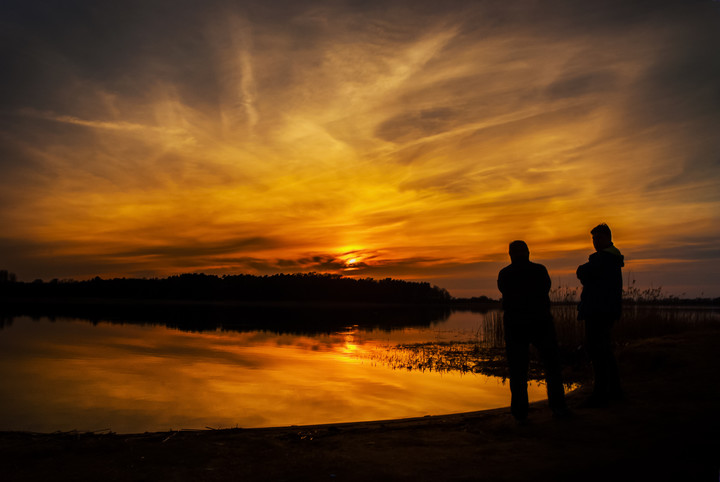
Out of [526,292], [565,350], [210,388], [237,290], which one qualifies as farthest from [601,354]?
[237,290]

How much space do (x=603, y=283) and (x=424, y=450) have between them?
3960mm

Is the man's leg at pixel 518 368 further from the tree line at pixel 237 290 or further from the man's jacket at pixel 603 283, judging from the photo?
the tree line at pixel 237 290

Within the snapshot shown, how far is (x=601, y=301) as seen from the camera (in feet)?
25.2

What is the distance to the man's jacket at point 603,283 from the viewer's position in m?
7.65

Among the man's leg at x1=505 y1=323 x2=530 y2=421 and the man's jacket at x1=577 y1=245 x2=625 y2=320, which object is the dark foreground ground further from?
the man's jacket at x1=577 y1=245 x2=625 y2=320

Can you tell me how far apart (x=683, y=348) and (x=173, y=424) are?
1131 cm


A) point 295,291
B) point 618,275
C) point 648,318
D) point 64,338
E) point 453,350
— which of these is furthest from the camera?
point 295,291

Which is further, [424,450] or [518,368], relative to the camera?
[518,368]

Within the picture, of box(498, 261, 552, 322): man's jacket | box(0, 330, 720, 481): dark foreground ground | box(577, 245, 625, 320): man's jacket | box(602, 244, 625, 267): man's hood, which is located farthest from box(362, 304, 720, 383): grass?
box(498, 261, 552, 322): man's jacket

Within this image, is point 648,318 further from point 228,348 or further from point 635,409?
point 228,348

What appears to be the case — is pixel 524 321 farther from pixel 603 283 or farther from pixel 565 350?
pixel 565 350

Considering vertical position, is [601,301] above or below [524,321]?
above

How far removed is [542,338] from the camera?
718cm

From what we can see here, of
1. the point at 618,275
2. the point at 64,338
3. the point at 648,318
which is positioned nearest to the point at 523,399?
the point at 618,275
